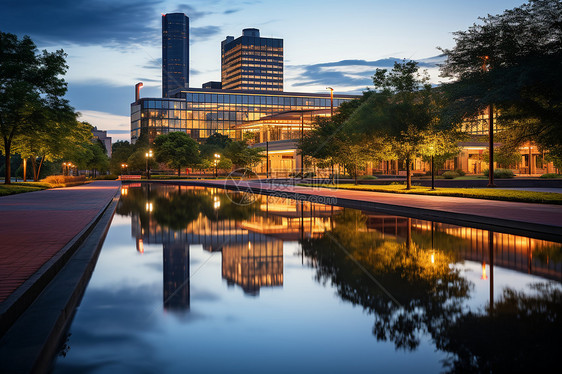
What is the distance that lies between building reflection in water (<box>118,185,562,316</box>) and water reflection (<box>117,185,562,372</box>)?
0.03 metres

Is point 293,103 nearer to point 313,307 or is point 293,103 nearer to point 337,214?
point 337,214

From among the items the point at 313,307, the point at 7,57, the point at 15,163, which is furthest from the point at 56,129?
the point at 15,163

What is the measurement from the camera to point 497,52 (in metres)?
24.2

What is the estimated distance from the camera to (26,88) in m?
39.3

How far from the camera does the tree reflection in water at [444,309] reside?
482cm

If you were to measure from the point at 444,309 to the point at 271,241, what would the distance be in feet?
22.5

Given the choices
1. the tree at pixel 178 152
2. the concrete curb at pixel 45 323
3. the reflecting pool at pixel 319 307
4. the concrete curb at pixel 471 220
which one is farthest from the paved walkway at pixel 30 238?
the tree at pixel 178 152

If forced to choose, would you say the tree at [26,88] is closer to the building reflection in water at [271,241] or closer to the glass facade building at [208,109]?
the building reflection in water at [271,241]

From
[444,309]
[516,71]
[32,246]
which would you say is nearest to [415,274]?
[444,309]

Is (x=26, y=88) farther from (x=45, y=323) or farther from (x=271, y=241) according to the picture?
(x=45, y=323)

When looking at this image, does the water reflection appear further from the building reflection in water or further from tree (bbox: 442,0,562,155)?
tree (bbox: 442,0,562,155)

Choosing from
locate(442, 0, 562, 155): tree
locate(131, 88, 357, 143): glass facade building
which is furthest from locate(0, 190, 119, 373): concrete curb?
locate(131, 88, 357, 143): glass facade building

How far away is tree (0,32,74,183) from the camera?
128 ft

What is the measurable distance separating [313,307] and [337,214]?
1445 cm
